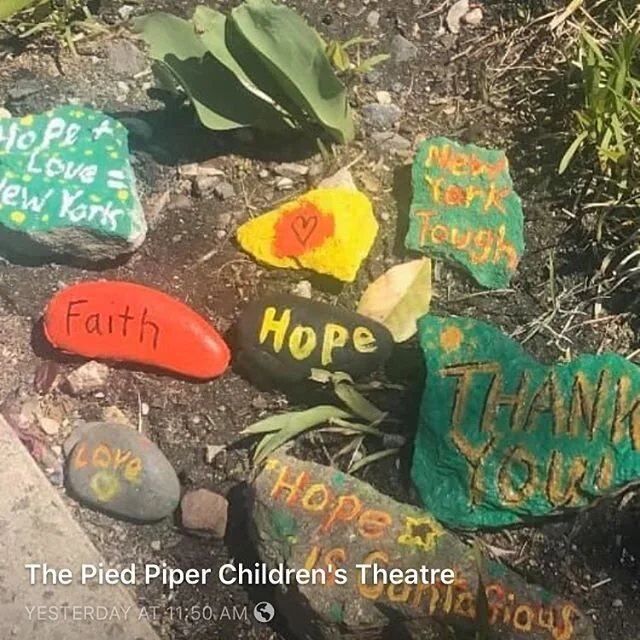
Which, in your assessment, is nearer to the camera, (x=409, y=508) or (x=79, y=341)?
(x=409, y=508)

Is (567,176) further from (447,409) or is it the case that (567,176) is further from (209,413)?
(209,413)

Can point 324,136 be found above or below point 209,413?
above

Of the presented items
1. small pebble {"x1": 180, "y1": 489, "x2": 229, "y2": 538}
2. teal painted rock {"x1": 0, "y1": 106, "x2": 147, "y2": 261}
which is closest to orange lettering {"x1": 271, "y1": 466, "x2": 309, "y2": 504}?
small pebble {"x1": 180, "y1": 489, "x2": 229, "y2": 538}

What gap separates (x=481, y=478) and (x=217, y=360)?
15.2 inches

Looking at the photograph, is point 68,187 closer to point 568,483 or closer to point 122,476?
point 122,476

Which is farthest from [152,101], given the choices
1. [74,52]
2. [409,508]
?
[409,508]

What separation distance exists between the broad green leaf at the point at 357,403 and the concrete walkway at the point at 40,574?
370 millimetres

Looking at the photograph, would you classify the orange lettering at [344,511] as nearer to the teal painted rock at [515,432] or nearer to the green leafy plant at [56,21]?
the teal painted rock at [515,432]

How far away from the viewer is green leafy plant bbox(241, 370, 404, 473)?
1.79m

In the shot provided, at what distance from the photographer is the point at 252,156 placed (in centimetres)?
206

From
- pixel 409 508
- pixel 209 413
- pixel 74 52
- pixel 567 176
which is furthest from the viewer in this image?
pixel 74 52

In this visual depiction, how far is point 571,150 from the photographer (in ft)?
6.40

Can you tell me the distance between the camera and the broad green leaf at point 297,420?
179 cm

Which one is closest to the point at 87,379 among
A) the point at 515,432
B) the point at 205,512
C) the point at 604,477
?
the point at 205,512
